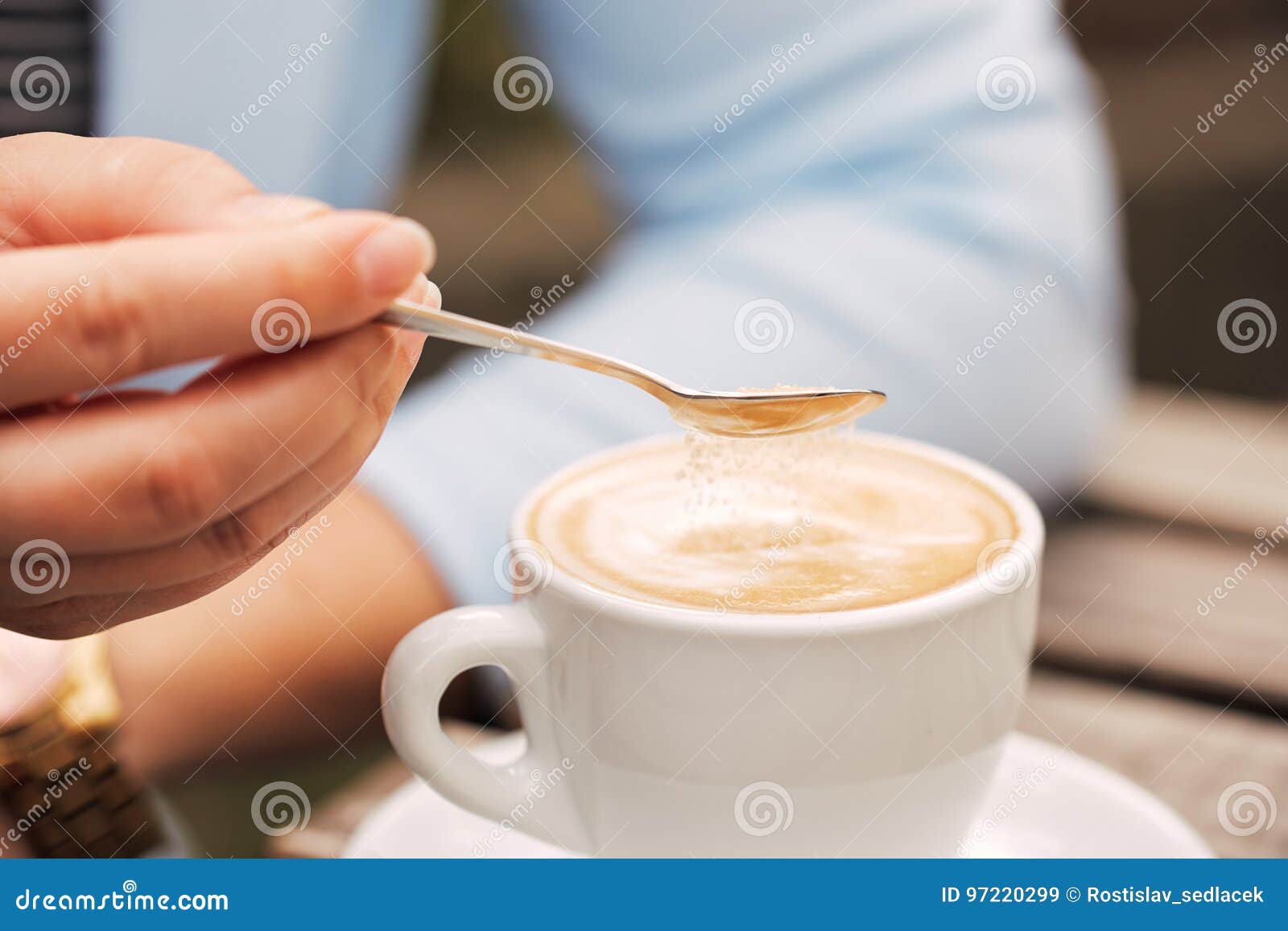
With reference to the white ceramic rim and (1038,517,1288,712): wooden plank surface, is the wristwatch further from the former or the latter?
(1038,517,1288,712): wooden plank surface

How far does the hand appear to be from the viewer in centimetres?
33

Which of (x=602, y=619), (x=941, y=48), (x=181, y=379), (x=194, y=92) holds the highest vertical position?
(x=941, y=48)

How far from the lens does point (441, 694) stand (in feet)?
1.38

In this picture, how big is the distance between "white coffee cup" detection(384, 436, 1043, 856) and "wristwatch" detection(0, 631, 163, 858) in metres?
0.24

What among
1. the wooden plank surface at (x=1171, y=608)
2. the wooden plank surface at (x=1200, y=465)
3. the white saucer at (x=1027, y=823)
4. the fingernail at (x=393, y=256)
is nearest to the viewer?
the fingernail at (x=393, y=256)

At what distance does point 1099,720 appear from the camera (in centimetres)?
53

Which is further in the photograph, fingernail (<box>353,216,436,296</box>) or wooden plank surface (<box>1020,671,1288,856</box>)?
wooden plank surface (<box>1020,671,1288,856</box>)

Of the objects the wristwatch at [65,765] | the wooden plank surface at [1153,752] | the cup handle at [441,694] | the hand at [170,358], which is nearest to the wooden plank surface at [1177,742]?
the wooden plank surface at [1153,752]

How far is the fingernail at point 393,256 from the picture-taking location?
0.33m

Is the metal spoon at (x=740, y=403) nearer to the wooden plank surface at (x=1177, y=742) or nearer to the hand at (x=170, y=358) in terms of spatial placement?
the hand at (x=170, y=358)

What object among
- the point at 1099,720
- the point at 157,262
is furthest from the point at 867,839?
the point at 157,262

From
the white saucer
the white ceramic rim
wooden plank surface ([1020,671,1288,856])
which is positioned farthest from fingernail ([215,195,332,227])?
wooden plank surface ([1020,671,1288,856])

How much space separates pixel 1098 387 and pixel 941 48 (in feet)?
0.87

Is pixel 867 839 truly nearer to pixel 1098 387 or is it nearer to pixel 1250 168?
pixel 1098 387
